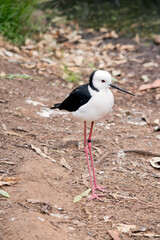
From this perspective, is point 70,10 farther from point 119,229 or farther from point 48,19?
point 119,229

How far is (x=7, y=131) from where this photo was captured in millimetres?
4664

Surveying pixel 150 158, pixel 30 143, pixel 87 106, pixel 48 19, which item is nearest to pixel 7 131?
pixel 30 143

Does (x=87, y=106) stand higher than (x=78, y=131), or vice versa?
(x=87, y=106)

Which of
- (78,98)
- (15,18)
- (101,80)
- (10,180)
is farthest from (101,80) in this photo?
(15,18)

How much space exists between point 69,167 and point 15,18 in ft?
15.0

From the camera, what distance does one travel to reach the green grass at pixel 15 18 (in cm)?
754

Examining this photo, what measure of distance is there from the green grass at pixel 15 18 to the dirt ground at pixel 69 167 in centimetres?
132

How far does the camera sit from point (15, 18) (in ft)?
25.4

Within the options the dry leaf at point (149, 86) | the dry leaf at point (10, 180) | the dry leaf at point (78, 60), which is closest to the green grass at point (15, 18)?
the dry leaf at point (78, 60)

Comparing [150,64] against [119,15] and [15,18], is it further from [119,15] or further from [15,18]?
[119,15]

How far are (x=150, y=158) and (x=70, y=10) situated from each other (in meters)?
7.59

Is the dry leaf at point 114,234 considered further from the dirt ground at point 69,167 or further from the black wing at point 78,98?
the black wing at point 78,98

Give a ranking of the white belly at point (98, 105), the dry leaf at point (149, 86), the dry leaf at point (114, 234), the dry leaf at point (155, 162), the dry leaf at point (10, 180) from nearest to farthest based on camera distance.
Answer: the dry leaf at point (114, 234)
the dry leaf at point (10, 180)
the white belly at point (98, 105)
the dry leaf at point (155, 162)
the dry leaf at point (149, 86)

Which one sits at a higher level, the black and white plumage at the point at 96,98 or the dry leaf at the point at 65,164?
the black and white plumage at the point at 96,98
